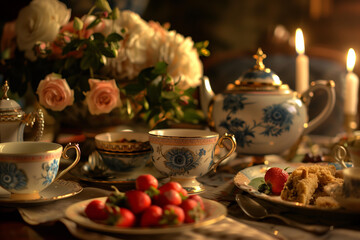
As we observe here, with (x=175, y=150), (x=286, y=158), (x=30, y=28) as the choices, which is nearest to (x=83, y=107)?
(x=30, y=28)

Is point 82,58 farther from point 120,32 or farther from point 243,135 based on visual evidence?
point 243,135

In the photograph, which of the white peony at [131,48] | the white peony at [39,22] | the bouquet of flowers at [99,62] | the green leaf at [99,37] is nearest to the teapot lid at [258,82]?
the bouquet of flowers at [99,62]

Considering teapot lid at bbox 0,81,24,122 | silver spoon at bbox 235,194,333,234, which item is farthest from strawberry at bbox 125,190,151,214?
teapot lid at bbox 0,81,24,122

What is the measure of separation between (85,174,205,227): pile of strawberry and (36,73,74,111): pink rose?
0.46 meters

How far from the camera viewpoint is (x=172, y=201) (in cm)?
62

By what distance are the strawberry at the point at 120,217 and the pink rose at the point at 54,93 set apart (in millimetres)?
501

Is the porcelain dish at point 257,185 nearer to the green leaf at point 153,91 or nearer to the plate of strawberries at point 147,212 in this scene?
the plate of strawberries at point 147,212

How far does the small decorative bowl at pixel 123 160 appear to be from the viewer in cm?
96

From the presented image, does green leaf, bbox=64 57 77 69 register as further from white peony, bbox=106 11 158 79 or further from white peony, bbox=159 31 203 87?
white peony, bbox=159 31 203 87

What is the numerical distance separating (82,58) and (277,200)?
62cm

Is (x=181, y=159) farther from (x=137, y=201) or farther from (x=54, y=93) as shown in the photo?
(x=54, y=93)

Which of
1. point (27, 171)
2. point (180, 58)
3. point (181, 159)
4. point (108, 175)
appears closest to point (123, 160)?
point (108, 175)

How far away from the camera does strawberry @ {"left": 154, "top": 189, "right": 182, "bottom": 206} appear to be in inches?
24.4

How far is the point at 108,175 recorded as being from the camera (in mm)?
979
